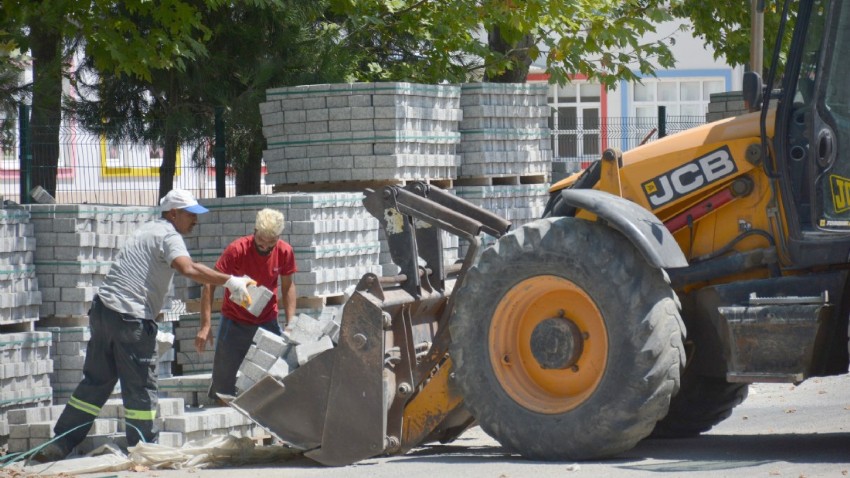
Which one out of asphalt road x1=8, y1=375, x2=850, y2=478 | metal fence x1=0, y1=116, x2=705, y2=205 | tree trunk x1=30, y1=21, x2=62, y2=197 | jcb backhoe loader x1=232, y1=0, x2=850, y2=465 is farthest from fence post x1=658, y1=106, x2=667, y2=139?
jcb backhoe loader x1=232, y1=0, x2=850, y2=465

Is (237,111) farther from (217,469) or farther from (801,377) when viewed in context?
(801,377)

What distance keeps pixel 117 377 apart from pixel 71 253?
4.80 ft

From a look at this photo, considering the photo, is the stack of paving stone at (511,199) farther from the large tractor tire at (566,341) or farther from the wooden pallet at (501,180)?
the large tractor tire at (566,341)

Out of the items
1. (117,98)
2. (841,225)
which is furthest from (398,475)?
(117,98)

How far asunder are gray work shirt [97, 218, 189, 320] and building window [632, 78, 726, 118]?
2817 cm

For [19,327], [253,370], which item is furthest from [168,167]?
[253,370]

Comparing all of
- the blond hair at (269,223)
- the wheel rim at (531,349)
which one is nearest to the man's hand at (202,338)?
the blond hair at (269,223)

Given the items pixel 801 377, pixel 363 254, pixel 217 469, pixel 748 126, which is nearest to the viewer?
pixel 801 377

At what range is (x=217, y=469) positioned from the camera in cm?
845

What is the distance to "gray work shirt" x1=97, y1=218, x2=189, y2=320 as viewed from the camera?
8977 mm

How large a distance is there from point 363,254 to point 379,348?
321cm

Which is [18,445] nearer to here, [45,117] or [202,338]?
[202,338]

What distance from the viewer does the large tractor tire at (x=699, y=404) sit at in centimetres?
867

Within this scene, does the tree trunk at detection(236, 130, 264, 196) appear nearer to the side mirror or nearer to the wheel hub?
the wheel hub
